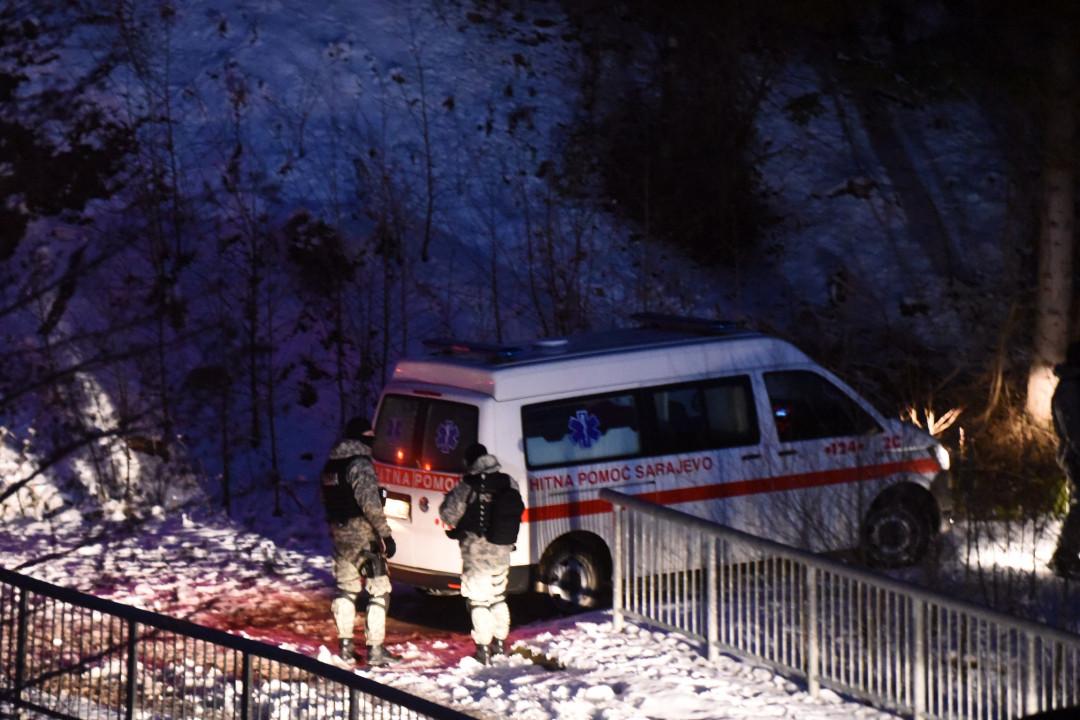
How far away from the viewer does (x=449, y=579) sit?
1260 cm

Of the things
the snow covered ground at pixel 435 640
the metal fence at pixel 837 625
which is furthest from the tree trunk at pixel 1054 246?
the snow covered ground at pixel 435 640

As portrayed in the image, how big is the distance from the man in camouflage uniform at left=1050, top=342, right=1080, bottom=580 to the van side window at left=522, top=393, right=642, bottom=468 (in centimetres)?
357

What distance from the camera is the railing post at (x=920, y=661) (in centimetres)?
984

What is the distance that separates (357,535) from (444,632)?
1.70m

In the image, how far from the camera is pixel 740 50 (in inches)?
1122

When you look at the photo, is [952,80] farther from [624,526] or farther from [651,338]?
[624,526]

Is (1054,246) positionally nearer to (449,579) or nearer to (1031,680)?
(449,579)

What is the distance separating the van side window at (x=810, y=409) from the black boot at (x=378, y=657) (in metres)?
4.05

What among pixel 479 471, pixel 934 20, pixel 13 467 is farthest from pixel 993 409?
pixel 934 20

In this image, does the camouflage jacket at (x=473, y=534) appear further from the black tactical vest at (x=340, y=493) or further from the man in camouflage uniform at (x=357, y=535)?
the black tactical vest at (x=340, y=493)

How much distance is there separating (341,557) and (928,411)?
7233 millimetres

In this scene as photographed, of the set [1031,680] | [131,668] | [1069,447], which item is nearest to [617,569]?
[1031,680]

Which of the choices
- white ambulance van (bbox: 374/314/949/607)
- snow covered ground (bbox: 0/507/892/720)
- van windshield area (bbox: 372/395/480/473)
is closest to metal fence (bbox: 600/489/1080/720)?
snow covered ground (bbox: 0/507/892/720)

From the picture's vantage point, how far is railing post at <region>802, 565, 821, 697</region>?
10.6 metres
